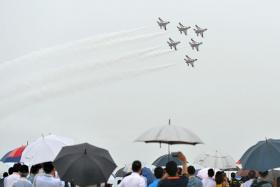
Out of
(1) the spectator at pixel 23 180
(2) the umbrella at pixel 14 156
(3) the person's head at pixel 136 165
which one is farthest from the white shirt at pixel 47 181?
(2) the umbrella at pixel 14 156

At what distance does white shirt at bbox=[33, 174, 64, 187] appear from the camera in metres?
12.8

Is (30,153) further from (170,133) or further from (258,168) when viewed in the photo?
(258,168)

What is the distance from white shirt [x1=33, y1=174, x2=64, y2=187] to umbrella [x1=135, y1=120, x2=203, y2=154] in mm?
3174

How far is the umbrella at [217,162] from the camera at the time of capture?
22.6 m

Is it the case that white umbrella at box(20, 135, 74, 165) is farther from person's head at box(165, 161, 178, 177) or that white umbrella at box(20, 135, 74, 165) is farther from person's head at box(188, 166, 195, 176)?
person's head at box(165, 161, 178, 177)

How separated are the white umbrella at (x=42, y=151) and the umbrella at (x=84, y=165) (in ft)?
9.61

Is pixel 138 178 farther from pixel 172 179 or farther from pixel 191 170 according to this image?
pixel 191 170

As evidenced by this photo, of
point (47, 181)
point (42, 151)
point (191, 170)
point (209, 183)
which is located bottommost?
point (209, 183)

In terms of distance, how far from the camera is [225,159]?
22766mm

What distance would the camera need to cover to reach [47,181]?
41.9 feet

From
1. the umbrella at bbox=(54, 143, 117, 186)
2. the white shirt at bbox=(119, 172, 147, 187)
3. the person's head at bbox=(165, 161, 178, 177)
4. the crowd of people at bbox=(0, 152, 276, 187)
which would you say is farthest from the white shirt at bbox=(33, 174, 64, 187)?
the person's head at bbox=(165, 161, 178, 177)

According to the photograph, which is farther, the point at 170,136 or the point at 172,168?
the point at 170,136

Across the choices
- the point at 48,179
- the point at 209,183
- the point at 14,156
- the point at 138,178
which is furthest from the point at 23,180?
the point at 14,156

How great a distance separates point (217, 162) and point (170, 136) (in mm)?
7784
